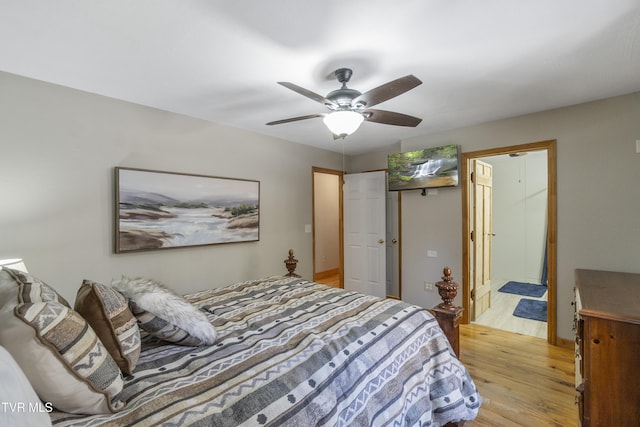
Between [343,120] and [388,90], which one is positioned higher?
[388,90]

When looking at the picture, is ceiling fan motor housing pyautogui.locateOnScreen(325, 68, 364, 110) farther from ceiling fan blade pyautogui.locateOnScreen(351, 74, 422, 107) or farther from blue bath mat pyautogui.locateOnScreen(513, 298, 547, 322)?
blue bath mat pyautogui.locateOnScreen(513, 298, 547, 322)

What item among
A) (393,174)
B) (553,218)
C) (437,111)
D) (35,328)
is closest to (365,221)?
(393,174)

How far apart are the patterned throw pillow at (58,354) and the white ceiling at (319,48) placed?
4.70 ft

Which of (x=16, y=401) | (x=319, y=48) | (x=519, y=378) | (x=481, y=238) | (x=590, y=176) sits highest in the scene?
(x=319, y=48)

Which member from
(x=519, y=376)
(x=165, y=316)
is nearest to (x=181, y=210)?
(x=165, y=316)

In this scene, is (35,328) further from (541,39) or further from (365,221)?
(365,221)

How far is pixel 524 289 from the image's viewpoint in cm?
502

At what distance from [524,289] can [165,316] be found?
18.8 ft

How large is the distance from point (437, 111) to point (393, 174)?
1151 mm

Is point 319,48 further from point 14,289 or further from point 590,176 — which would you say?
point 590,176

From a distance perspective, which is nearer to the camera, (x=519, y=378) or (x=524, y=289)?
(x=519, y=378)

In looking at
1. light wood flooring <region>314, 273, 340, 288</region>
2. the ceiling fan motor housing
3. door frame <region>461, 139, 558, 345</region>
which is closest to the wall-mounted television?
door frame <region>461, 139, 558, 345</region>

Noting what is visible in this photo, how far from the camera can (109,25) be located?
1582 mm

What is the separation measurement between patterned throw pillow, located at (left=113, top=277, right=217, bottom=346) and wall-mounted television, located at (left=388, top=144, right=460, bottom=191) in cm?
308
